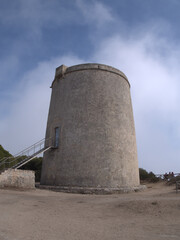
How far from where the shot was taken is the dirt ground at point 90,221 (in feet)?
14.5

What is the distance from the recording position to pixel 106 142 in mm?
13789

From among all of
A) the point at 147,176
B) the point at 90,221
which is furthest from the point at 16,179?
the point at 147,176

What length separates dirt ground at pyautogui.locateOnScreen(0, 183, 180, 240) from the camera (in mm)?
4418

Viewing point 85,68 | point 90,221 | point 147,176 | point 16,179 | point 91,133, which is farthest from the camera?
point 147,176

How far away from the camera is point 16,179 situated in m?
11.8

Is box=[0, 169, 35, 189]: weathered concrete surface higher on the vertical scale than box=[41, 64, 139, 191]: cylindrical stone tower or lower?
lower

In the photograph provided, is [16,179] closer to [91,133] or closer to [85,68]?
[91,133]

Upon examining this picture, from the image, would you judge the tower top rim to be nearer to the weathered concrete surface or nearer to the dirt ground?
the weathered concrete surface

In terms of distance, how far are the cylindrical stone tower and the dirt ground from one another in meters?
4.98

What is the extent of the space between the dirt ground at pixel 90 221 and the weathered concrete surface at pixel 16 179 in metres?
3.19

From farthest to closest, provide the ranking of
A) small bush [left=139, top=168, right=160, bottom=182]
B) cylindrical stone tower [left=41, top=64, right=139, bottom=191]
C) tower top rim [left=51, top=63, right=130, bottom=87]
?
small bush [left=139, top=168, right=160, bottom=182] → tower top rim [left=51, top=63, right=130, bottom=87] → cylindrical stone tower [left=41, top=64, right=139, bottom=191]

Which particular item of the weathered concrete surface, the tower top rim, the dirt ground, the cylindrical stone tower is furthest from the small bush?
the dirt ground

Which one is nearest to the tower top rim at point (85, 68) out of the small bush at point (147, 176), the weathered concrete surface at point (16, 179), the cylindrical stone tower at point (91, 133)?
the cylindrical stone tower at point (91, 133)

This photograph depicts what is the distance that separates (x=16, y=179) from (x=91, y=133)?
5238 millimetres
